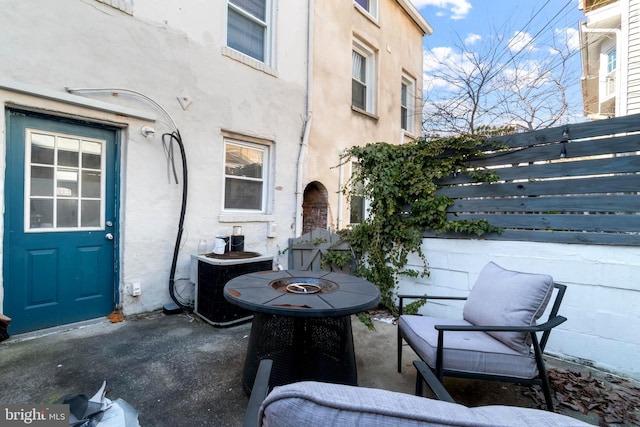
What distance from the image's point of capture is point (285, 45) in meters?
5.34

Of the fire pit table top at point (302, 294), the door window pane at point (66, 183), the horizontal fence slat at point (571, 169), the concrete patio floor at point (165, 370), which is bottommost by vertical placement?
the concrete patio floor at point (165, 370)

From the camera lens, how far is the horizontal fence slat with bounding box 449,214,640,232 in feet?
8.48

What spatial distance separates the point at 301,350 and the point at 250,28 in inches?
196

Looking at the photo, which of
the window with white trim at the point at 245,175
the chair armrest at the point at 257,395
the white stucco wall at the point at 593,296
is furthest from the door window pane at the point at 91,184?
the white stucco wall at the point at 593,296

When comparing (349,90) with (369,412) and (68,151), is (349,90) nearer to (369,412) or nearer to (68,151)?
(68,151)

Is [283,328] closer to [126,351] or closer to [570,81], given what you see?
[126,351]

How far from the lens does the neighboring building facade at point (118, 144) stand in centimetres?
302

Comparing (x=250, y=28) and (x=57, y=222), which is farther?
(x=250, y=28)

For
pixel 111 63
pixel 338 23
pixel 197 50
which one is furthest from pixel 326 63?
pixel 111 63

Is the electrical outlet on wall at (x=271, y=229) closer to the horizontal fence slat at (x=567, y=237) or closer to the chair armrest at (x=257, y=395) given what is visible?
the horizontal fence slat at (x=567, y=237)

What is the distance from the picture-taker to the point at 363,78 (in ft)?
24.3

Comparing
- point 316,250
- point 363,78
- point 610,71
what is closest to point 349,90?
point 363,78

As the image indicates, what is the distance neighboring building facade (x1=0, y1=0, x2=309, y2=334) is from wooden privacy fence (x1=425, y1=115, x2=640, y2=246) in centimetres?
336

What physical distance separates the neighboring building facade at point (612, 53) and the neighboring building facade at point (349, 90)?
4.37m
